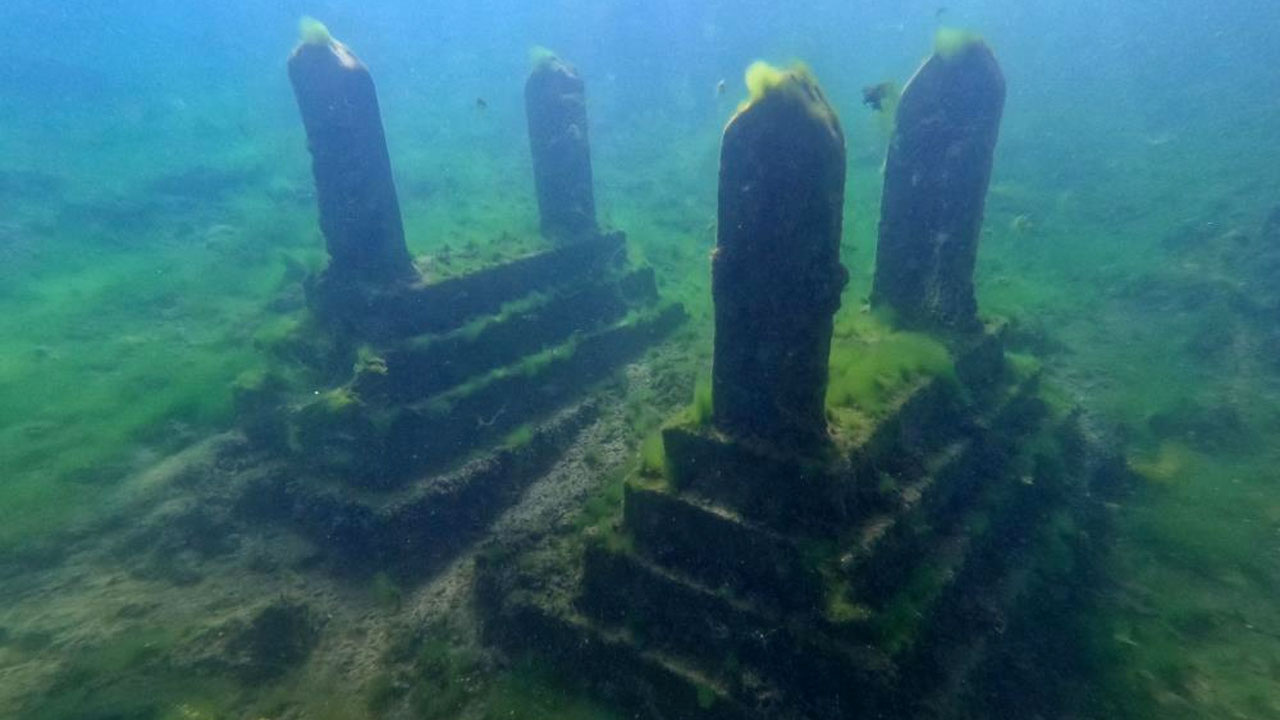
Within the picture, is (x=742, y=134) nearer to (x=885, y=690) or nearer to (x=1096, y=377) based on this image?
(x=885, y=690)

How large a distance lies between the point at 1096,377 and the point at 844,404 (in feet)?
30.4

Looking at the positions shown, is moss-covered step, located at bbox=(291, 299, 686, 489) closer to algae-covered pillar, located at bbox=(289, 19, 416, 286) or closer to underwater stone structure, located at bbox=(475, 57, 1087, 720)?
algae-covered pillar, located at bbox=(289, 19, 416, 286)

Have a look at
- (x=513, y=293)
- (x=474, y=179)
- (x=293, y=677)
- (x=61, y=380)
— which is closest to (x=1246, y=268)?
(x=513, y=293)

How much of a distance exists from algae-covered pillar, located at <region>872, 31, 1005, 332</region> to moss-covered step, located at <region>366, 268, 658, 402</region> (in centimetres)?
717

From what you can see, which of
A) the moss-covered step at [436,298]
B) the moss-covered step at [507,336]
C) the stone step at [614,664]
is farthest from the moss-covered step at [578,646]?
the moss-covered step at [436,298]

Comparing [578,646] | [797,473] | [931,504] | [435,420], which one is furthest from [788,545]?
[435,420]

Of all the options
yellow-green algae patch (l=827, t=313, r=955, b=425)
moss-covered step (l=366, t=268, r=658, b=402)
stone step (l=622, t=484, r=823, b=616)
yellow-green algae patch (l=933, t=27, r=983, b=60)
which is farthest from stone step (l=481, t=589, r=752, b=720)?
yellow-green algae patch (l=933, t=27, r=983, b=60)

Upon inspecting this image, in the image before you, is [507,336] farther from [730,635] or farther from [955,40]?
[955,40]

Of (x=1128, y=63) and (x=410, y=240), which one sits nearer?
(x=410, y=240)

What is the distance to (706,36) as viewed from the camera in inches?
1580

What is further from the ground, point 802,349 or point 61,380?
point 802,349

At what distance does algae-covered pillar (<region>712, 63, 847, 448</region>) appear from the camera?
21.3 ft

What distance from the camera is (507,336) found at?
44.7 feet

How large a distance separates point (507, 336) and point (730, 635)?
8293 mm
